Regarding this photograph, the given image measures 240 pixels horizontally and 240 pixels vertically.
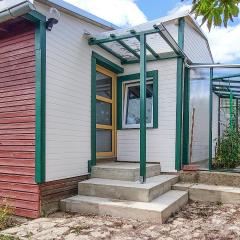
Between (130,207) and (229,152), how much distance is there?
330cm

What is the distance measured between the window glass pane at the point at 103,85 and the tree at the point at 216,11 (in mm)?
5195

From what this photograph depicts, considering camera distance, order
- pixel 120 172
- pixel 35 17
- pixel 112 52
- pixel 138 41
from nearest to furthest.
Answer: pixel 35 17 → pixel 120 172 → pixel 138 41 → pixel 112 52

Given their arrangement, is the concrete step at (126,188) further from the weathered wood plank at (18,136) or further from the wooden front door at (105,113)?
the weathered wood plank at (18,136)

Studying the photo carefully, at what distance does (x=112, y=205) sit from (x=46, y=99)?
1.97m

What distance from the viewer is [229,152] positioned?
7.03 m

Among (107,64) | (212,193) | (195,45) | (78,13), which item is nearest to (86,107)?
(107,64)

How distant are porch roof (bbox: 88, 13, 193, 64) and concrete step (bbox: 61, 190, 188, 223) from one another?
9.24 ft

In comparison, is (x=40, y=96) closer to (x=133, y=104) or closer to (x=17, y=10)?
(x=17, y=10)

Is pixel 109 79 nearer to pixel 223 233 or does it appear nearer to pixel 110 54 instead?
pixel 110 54

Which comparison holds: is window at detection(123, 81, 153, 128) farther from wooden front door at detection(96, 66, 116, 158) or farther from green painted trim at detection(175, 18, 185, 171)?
green painted trim at detection(175, 18, 185, 171)

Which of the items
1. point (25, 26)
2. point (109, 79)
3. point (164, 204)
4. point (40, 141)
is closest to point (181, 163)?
point (164, 204)

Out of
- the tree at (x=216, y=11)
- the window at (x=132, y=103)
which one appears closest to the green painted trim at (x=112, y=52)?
the window at (x=132, y=103)

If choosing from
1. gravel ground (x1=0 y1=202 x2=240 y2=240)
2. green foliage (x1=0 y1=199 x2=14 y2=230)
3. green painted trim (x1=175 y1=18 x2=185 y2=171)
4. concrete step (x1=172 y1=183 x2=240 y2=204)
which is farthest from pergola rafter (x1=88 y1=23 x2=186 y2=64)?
green foliage (x1=0 y1=199 x2=14 y2=230)

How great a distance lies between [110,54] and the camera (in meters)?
6.98
